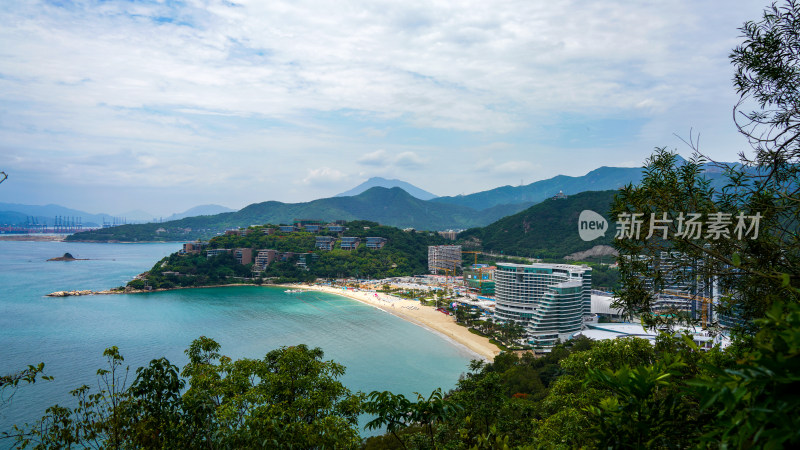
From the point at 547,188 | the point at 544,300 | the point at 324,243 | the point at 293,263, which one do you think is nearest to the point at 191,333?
the point at 544,300

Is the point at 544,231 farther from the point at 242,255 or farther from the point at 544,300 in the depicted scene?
the point at 242,255

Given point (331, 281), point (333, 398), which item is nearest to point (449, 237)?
point (331, 281)

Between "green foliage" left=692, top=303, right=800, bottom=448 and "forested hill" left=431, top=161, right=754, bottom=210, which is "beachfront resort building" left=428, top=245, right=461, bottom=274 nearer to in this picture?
"green foliage" left=692, top=303, right=800, bottom=448

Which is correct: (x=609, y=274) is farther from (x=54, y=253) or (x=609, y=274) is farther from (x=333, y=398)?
(x=54, y=253)

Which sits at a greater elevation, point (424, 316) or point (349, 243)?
point (349, 243)

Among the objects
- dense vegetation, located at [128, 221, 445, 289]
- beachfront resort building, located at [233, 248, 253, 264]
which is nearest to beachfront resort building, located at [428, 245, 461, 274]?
dense vegetation, located at [128, 221, 445, 289]

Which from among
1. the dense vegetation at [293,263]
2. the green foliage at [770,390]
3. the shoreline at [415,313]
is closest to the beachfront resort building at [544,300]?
the shoreline at [415,313]
